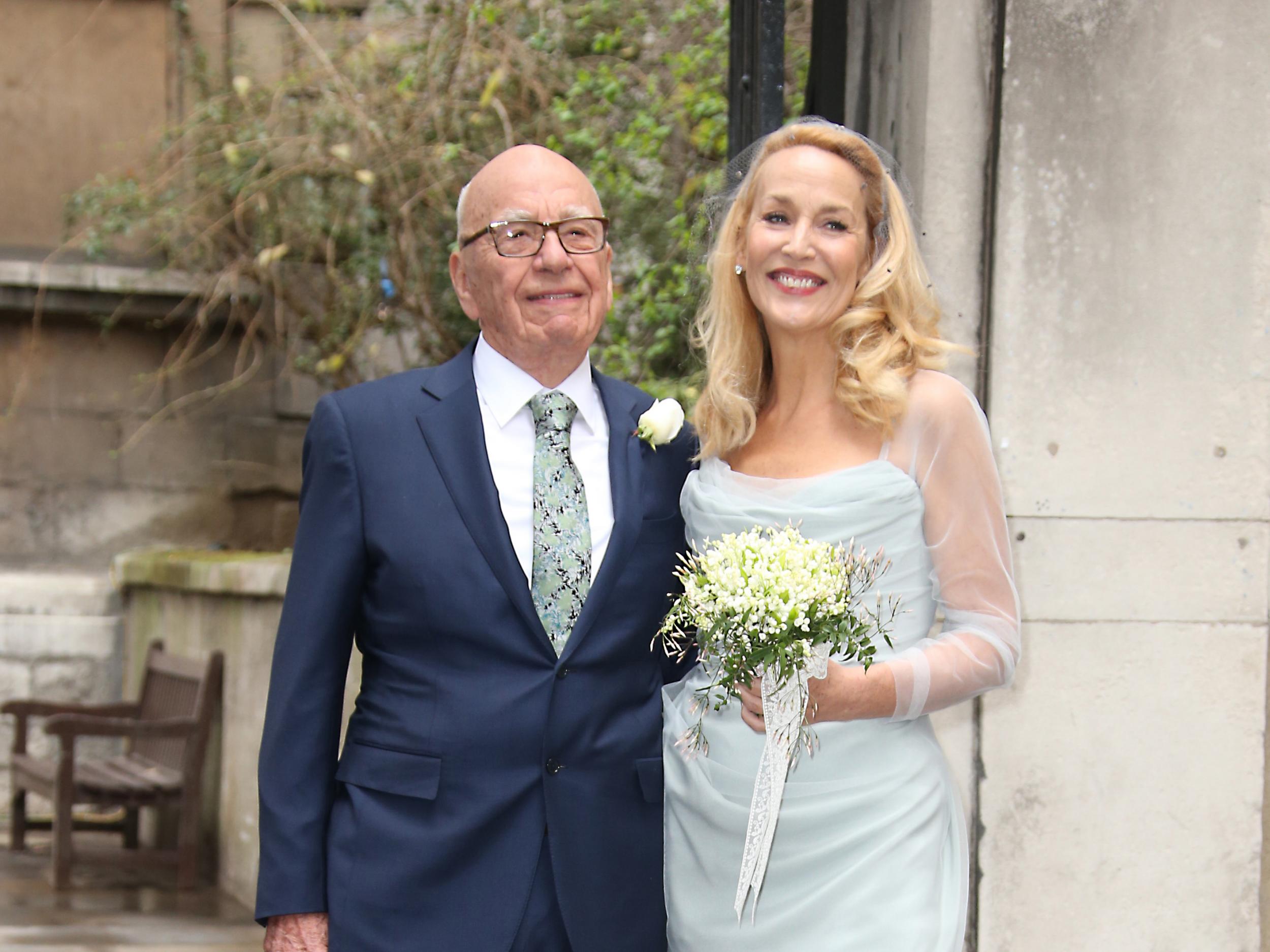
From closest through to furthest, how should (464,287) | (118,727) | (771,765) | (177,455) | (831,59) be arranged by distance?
(771,765)
(464,287)
(831,59)
(118,727)
(177,455)

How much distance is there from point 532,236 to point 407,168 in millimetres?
4001

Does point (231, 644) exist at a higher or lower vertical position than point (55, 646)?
higher

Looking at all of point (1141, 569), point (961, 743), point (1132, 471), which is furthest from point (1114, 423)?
point (961, 743)

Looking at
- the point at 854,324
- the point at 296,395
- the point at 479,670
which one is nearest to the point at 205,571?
the point at 296,395

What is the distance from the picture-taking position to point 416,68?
6.41 meters

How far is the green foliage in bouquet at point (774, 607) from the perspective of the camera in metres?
2.03

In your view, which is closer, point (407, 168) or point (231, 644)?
point (231, 644)

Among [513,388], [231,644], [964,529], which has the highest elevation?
[513,388]

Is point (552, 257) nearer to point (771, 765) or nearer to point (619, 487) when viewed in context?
point (619, 487)

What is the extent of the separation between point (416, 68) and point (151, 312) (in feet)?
7.02

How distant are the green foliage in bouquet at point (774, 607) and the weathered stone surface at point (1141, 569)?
43.7 inches

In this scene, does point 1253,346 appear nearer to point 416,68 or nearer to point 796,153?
point 796,153

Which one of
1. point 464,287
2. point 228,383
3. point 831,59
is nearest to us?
point 464,287

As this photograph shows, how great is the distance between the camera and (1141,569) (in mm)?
3209
